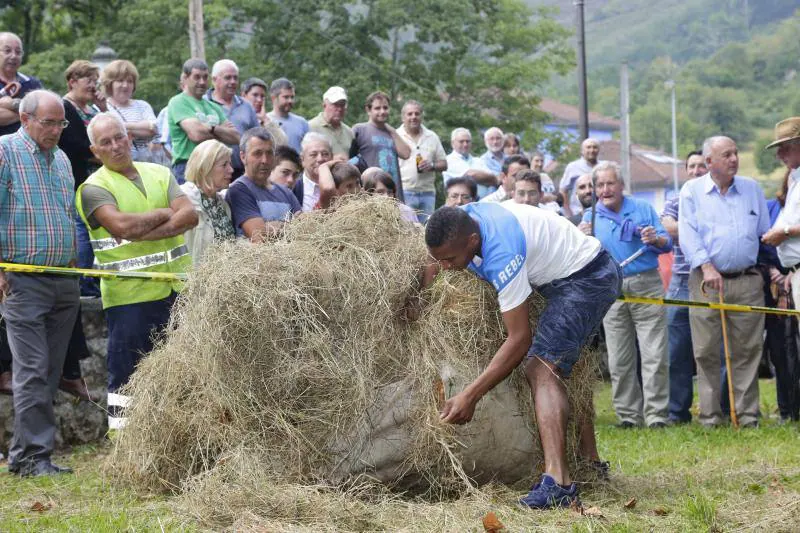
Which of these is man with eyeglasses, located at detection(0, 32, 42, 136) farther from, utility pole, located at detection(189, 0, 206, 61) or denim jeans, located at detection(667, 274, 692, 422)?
utility pole, located at detection(189, 0, 206, 61)

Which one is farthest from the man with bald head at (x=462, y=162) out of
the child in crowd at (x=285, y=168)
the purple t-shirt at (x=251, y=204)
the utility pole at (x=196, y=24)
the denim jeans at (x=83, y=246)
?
the utility pole at (x=196, y=24)

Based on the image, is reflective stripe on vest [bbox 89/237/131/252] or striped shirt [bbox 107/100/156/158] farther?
striped shirt [bbox 107/100/156/158]

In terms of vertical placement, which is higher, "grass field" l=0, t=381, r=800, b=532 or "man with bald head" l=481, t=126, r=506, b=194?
"man with bald head" l=481, t=126, r=506, b=194

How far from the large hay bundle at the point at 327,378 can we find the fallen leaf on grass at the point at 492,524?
62cm

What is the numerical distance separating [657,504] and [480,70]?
30.2 metres

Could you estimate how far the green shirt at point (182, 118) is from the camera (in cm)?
1070

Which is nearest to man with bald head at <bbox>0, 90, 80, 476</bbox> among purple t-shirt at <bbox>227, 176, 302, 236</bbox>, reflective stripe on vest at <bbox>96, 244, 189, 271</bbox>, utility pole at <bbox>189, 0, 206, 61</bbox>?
reflective stripe on vest at <bbox>96, 244, 189, 271</bbox>

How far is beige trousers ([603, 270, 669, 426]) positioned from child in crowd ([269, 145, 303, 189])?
3433 mm

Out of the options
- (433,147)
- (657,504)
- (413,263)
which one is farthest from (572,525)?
(433,147)

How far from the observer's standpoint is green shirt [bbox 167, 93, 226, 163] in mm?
10695

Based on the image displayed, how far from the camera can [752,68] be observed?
502 feet

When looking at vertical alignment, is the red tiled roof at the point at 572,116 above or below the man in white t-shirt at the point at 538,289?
above

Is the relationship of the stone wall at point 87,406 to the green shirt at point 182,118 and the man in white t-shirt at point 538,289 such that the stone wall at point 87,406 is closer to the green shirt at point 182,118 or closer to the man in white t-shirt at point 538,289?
the green shirt at point 182,118

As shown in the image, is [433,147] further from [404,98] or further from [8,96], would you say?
[404,98]
